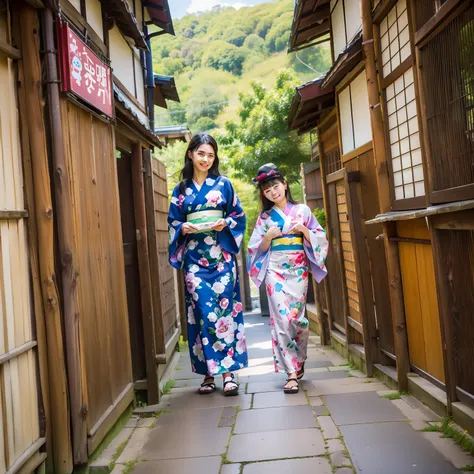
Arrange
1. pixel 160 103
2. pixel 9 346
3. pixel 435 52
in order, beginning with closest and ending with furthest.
Answer: pixel 9 346
pixel 435 52
pixel 160 103

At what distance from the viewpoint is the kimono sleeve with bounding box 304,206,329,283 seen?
19.0 feet

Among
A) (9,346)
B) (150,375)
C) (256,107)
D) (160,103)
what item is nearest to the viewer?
(9,346)

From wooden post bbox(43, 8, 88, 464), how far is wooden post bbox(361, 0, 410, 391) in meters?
2.86

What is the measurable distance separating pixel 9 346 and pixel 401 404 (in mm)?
3107

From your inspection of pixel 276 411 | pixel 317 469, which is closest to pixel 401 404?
pixel 276 411

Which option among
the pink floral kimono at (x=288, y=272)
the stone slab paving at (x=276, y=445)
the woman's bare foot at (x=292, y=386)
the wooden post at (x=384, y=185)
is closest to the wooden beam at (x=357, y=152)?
the wooden post at (x=384, y=185)

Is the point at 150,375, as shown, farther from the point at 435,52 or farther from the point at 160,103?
the point at 160,103

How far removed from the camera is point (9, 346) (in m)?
2.90

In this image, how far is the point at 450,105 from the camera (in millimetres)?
3609

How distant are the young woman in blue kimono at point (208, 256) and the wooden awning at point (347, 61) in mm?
1547

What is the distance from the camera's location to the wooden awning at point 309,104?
7125mm

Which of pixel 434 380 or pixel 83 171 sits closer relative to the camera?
pixel 83 171

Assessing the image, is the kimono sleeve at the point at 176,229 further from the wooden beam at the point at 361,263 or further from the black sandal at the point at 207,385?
the wooden beam at the point at 361,263

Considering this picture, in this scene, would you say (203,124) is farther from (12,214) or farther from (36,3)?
(12,214)
